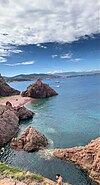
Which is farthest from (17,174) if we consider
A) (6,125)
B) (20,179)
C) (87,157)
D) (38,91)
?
(38,91)

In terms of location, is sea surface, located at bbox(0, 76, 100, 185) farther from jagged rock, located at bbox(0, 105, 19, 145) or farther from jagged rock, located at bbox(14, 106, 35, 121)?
jagged rock, located at bbox(0, 105, 19, 145)

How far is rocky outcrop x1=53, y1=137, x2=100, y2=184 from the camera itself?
3861cm

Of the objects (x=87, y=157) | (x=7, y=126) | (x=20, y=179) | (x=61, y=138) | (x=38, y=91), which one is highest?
(x=38, y=91)

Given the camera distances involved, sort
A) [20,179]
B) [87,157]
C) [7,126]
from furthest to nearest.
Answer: [7,126] < [87,157] < [20,179]

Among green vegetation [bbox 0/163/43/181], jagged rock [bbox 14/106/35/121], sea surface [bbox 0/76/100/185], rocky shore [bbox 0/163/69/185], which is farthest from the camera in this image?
jagged rock [bbox 14/106/35/121]

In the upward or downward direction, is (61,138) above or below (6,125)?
below

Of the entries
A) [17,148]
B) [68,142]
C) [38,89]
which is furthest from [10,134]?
[38,89]

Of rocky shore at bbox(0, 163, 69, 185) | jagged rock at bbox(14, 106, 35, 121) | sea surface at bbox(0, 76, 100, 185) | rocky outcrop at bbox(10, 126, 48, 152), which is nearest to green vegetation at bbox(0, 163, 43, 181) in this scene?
rocky shore at bbox(0, 163, 69, 185)

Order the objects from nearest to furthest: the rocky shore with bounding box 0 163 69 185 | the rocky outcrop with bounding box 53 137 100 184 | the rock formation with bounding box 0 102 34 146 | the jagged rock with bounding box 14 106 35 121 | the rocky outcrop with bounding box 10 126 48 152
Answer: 1. the rocky shore with bounding box 0 163 69 185
2. the rocky outcrop with bounding box 53 137 100 184
3. the rocky outcrop with bounding box 10 126 48 152
4. the rock formation with bounding box 0 102 34 146
5. the jagged rock with bounding box 14 106 35 121

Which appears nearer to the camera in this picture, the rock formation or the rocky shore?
the rocky shore

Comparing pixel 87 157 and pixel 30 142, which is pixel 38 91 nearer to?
pixel 30 142

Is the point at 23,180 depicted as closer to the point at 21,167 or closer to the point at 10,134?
the point at 21,167

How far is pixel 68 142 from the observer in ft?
176

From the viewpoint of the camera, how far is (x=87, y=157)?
41.7m
